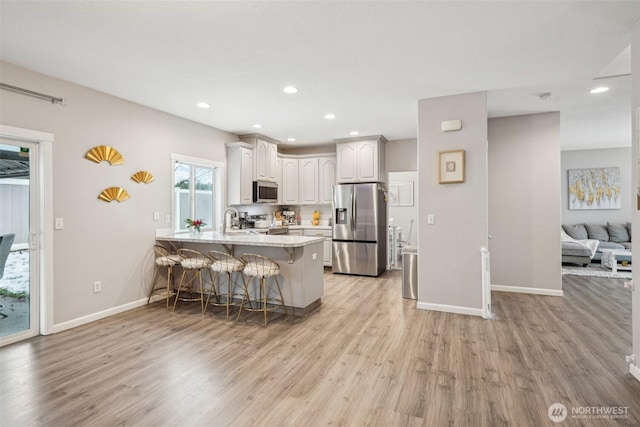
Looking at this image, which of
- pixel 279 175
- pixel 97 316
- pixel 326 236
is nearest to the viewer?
pixel 97 316

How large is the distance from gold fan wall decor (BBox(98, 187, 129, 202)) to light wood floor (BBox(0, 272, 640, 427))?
1438mm

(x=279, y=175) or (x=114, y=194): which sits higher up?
(x=279, y=175)

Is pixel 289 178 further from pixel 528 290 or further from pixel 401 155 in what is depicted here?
pixel 528 290

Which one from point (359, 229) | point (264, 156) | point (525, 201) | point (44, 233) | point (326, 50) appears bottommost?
point (359, 229)

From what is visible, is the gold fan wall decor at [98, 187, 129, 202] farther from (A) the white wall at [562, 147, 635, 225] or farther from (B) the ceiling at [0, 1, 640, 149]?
(A) the white wall at [562, 147, 635, 225]

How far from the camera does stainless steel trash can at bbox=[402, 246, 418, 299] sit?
180 inches

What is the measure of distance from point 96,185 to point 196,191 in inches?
65.3

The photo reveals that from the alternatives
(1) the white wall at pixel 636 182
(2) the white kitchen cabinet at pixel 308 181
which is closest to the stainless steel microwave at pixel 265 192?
(2) the white kitchen cabinet at pixel 308 181

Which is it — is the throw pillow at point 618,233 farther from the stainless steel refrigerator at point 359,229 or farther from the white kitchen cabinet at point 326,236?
the white kitchen cabinet at point 326,236

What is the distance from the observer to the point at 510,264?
16.2 feet

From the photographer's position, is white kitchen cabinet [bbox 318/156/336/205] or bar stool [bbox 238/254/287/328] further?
white kitchen cabinet [bbox 318/156/336/205]

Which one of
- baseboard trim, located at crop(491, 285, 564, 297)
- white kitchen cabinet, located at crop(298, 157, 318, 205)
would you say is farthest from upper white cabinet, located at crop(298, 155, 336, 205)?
baseboard trim, located at crop(491, 285, 564, 297)

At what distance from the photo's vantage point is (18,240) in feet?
10.6

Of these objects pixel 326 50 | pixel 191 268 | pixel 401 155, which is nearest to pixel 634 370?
pixel 326 50
